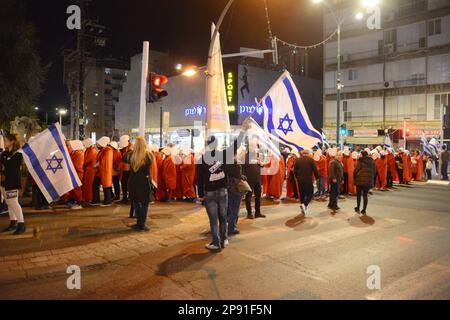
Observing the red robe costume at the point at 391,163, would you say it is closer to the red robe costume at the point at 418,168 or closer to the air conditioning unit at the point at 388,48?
the red robe costume at the point at 418,168

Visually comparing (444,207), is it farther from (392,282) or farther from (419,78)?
(419,78)

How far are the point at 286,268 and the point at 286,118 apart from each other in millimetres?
4620

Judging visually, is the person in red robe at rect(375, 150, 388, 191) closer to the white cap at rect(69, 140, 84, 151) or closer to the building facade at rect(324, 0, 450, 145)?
the white cap at rect(69, 140, 84, 151)

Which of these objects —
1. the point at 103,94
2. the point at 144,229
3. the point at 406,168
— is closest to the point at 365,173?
the point at 144,229

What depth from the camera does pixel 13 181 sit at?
26.4 ft

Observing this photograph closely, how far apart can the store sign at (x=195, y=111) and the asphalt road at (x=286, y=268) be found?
3497 centimetres

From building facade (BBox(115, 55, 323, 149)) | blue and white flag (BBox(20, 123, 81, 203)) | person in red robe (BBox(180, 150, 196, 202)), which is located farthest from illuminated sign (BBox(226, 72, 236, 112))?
blue and white flag (BBox(20, 123, 81, 203))

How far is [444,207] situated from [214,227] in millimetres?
8882

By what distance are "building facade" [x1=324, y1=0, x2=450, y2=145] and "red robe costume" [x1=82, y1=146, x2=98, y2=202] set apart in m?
32.0

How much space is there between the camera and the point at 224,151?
7.46 m

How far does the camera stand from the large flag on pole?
9.77 m

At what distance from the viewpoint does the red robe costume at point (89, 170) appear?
38.0 feet

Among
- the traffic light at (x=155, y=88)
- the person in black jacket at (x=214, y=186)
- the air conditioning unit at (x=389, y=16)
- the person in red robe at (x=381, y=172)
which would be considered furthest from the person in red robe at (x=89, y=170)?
the air conditioning unit at (x=389, y=16)
